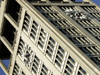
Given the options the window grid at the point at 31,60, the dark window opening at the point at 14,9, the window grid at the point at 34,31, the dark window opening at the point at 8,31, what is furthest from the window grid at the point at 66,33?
the dark window opening at the point at 8,31

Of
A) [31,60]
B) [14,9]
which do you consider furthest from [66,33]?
[14,9]

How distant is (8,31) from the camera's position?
8000 cm

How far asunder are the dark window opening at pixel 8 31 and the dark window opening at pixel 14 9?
8.62 ft

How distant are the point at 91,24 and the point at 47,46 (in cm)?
1504

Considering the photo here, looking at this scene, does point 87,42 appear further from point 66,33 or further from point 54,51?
point 54,51

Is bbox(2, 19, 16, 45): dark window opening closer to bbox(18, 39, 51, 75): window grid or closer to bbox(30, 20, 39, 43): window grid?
bbox(18, 39, 51, 75): window grid

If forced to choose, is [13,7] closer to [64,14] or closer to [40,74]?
[64,14]

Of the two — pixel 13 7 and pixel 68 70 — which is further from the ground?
pixel 13 7

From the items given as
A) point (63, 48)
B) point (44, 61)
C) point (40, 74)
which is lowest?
point (40, 74)

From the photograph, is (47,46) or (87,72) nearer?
(87,72)

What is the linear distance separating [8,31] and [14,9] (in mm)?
6982

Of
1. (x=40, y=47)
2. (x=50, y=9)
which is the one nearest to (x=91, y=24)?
(x=50, y=9)

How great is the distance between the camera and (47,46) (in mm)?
61281

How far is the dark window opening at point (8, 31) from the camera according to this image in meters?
78.2
